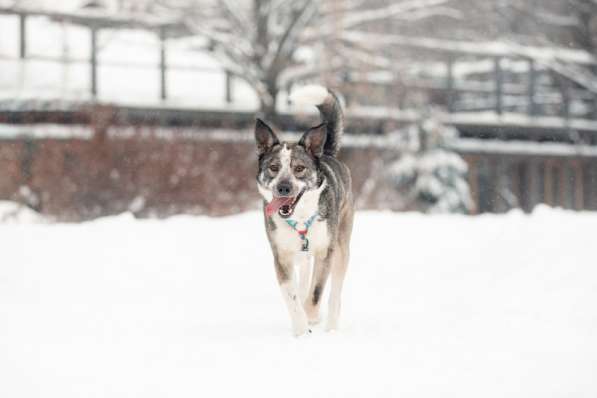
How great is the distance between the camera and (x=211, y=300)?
358 inches

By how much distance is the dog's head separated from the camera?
644cm

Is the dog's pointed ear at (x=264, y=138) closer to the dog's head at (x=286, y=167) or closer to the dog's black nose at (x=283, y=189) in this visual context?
the dog's head at (x=286, y=167)

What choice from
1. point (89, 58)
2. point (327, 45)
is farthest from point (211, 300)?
point (327, 45)

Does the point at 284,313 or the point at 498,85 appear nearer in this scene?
the point at 284,313

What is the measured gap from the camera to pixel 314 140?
678 centimetres

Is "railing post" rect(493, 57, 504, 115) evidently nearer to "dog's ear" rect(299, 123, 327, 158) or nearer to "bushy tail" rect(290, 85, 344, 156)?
"bushy tail" rect(290, 85, 344, 156)

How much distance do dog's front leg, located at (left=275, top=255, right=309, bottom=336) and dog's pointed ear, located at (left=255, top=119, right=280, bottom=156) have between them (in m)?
0.79

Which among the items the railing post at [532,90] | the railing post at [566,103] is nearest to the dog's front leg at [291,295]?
the railing post at [532,90]

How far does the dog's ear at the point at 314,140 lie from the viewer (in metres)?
6.72

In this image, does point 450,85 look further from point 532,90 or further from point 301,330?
point 301,330

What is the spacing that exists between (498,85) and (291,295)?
68.8ft

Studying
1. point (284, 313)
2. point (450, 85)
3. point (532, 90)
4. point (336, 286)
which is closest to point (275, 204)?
point (336, 286)

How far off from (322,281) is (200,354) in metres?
1.37

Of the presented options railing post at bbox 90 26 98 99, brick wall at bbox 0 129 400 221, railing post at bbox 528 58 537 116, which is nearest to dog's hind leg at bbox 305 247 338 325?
brick wall at bbox 0 129 400 221
